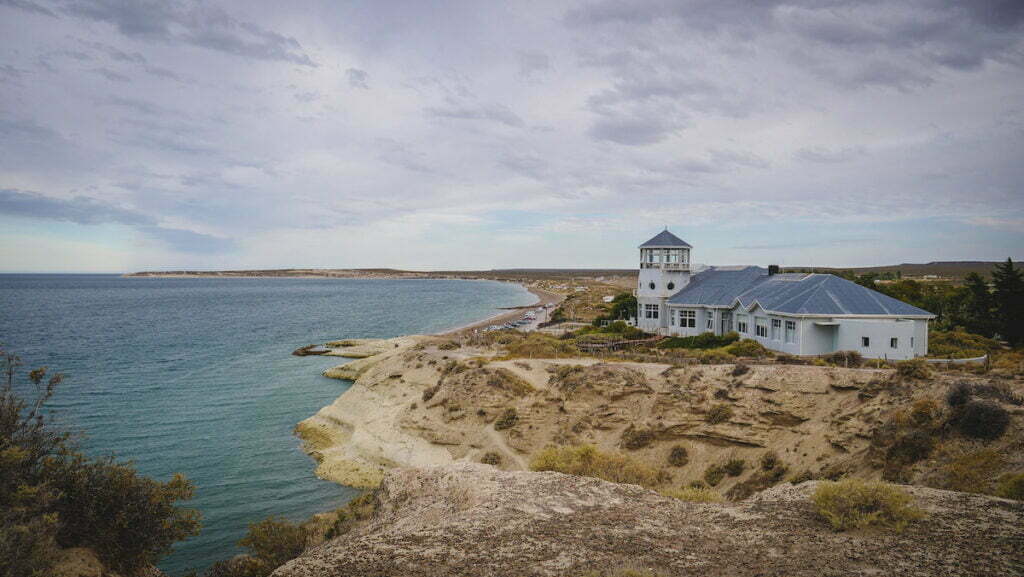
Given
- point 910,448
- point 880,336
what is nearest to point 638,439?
point 910,448

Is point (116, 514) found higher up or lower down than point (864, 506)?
lower down

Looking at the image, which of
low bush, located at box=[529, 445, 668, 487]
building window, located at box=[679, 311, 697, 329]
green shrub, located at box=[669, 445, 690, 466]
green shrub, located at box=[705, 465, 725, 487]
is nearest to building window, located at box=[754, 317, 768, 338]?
building window, located at box=[679, 311, 697, 329]

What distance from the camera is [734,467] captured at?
69.3 feet

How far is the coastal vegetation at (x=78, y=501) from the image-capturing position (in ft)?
34.2

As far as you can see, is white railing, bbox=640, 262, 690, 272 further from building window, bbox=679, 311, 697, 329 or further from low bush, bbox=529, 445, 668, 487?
low bush, bbox=529, 445, 668, 487

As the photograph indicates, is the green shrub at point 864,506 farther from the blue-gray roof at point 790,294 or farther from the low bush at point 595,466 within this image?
the blue-gray roof at point 790,294

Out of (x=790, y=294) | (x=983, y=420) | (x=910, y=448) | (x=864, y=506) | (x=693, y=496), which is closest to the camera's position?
(x=864, y=506)

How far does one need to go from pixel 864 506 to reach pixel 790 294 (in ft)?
89.3

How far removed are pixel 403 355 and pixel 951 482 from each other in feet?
107

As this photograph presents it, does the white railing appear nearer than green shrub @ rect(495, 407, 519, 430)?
No

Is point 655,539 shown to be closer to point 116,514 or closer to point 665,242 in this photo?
point 116,514

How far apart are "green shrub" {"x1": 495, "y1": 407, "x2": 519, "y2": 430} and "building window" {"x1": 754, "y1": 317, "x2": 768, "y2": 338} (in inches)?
738

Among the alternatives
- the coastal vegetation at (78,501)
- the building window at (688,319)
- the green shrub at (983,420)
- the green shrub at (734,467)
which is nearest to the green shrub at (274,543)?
the coastal vegetation at (78,501)

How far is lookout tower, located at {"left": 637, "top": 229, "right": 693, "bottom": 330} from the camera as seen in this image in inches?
1823
